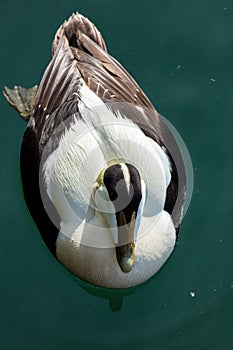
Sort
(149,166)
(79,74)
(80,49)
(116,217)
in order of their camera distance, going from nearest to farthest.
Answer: (116,217)
(149,166)
(79,74)
(80,49)

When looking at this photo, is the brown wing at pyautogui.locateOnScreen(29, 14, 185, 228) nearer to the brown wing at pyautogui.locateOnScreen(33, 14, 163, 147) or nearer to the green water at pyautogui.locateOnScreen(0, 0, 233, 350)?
the brown wing at pyautogui.locateOnScreen(33, 14, 163, 147)

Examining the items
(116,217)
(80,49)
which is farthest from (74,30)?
(116,217)

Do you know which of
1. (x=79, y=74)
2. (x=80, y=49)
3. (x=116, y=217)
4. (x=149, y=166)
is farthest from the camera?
(x=80, y=49)

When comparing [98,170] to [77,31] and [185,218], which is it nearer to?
[185,218]

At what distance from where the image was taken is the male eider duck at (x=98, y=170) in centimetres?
393

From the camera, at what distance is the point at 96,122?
407 centimetres

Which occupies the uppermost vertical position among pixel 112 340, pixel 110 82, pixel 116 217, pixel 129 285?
pixel 110 82

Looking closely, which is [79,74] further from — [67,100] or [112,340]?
[112,340]

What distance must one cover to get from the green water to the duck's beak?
0.71 metres

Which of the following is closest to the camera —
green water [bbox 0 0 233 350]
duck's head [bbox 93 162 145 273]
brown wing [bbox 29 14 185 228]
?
duck's head [bbox 93 162 145 273]

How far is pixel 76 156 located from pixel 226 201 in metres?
1.21

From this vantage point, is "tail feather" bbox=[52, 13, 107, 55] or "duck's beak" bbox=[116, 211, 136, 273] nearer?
"duck's beak" bbox=[116, 211, 136, 273]

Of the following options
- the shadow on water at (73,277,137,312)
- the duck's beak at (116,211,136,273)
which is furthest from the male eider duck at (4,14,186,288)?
the shadow on water at (73,277,137,312)

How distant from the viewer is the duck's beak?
3.73 metres
